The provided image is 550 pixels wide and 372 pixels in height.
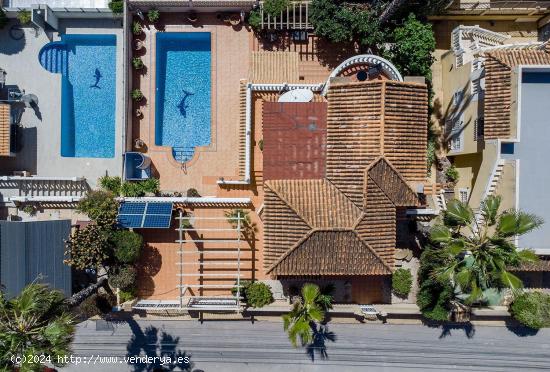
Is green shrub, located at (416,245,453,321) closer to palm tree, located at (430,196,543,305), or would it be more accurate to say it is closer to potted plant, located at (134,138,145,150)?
palm tree, located at (430,196,543,305)

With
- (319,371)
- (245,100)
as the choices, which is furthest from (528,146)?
(319,371)

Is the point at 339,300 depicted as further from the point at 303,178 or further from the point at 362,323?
the point at 303,178

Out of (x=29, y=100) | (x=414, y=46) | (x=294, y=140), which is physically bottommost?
(x=294, y=140)

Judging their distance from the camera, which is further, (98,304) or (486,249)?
(98,304)

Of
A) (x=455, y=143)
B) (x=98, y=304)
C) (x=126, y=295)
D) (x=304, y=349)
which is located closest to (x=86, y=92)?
(x=126, y=295)

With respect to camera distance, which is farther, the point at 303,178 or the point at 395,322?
the point at 395,322

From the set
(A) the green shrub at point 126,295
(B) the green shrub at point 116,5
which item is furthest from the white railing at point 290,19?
(A) the green shrub at point 126,295

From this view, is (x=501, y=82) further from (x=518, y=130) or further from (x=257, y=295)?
(x=257, y=295)
